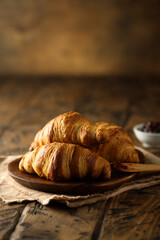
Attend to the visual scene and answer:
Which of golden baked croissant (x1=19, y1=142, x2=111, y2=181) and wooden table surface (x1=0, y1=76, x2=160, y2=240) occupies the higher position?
golden baked croissant (x1=19, y1=142, x2=111, y2=181)

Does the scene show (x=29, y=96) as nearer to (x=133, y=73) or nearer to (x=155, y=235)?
(x=133, y=73)

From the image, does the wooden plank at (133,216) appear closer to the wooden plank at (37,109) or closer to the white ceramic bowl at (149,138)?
the white ceramic bowl at (149,138)

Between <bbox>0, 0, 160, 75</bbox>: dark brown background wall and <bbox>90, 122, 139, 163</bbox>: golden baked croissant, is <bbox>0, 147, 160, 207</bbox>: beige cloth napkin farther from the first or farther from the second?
<bbox>0, 0, 160, 75</bbox>: dark brown background wall

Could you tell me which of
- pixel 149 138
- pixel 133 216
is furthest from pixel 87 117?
pixel 133 216

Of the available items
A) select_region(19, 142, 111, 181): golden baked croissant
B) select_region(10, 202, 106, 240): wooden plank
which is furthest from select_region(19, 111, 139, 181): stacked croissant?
select_region(10, 202, 106, 240): wooden plank

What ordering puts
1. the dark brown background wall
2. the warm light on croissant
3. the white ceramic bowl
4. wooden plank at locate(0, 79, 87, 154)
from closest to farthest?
the warm light on croissant → the white ceramic bowl → wooden plank at locate(0, 79, 87, 154) → the dark brown background wall

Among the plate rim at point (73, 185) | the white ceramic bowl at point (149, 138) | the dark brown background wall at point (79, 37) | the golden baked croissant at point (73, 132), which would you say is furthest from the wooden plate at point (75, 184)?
the dark brown background wall at point (79, 37)

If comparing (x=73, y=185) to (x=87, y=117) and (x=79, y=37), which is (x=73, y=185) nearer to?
(x=87, y=117)
